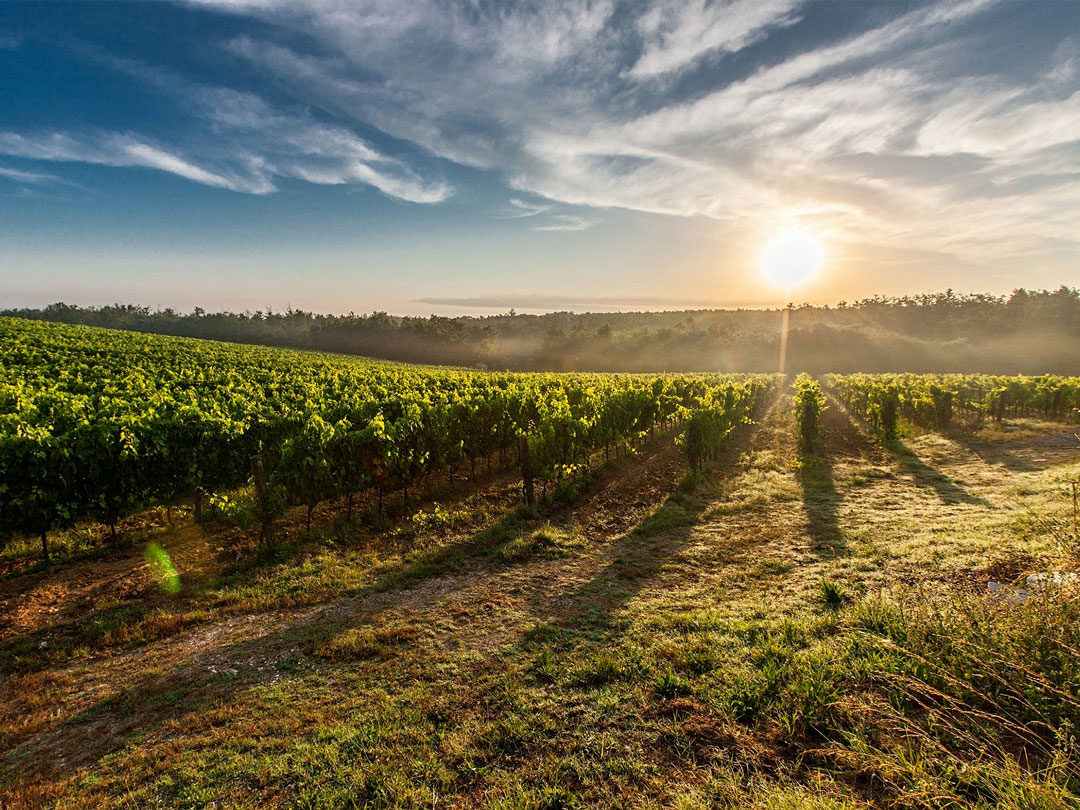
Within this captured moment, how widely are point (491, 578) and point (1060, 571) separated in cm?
707

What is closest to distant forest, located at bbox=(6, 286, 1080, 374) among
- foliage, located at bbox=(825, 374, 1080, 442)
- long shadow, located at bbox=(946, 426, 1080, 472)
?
foliage, located at bbox=(825, 374, 1080, 442)

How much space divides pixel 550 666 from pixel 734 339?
94.0 metres

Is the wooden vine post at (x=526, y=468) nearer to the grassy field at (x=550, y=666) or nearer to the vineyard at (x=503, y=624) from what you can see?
the vineyard at (x=503, y=624)

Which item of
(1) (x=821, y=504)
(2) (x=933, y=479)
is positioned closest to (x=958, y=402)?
(2) (x=933, y=479)

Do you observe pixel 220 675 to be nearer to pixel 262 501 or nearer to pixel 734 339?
pixel 262 501

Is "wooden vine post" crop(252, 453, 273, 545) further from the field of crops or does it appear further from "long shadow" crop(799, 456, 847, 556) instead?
"long shadow" crop(799, 456, 847, 556)

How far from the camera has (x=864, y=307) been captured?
116375 millimetres

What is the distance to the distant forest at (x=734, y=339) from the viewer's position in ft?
232

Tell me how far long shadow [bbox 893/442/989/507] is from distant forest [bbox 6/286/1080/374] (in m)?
61.2

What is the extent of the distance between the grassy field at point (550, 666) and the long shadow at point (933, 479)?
3.43 feet

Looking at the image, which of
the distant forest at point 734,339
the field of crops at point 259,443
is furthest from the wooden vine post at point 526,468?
the distant forest at point 734,339

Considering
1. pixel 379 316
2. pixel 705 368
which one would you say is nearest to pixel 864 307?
pixel 705 368

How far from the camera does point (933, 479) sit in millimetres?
12656

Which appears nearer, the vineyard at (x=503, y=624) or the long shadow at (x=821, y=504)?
the vineyard at (x=503, y=624)
